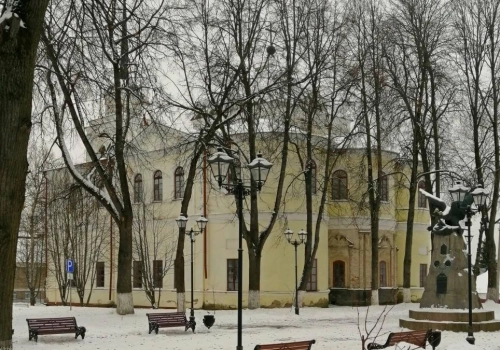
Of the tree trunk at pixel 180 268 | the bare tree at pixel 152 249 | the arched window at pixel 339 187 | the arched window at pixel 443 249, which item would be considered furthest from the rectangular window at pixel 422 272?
the tree trunk at pixel 180 268

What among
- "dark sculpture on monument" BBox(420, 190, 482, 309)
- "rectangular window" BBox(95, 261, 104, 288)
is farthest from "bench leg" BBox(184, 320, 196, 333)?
"rectangular window" BBox(95, 261, 104, 288)

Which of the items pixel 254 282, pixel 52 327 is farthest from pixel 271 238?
pixel 52 327

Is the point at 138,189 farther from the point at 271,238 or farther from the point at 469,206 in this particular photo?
the point at 469,206

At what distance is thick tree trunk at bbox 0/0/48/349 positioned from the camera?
809cm

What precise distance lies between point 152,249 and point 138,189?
3.59 m

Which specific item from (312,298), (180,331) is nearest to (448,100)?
(312,298)

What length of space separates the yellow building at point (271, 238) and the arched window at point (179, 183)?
0.17 ft

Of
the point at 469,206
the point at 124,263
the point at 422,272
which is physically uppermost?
the point at 469,206

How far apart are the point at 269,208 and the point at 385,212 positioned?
778 centimetres

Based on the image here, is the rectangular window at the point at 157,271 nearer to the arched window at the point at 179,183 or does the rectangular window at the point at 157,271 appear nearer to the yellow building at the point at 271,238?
the yellow building at the point at 271,238

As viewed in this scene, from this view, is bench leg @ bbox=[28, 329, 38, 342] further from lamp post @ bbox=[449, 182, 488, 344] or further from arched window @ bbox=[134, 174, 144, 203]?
arched window @ bbox=[134, 174, 144, 203]

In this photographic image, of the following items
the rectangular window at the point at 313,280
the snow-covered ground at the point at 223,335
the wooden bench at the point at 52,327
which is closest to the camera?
the snow-covered ground at the point at 223,335

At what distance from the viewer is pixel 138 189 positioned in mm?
38281

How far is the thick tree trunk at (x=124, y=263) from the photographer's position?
76.4ft
